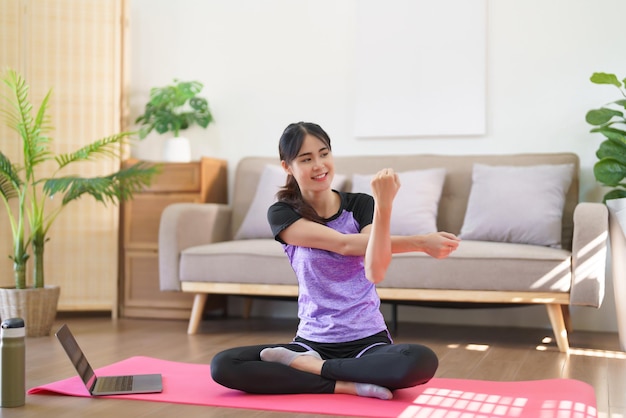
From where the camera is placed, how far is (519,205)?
11.9 ft

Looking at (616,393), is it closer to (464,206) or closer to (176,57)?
(464,206)

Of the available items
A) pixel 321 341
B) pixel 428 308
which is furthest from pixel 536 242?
pixel 321 341

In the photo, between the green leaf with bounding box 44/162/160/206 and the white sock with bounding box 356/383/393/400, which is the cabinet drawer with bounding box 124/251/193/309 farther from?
the white sock with bounding box 356/383/393/400

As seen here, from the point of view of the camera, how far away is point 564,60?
404 centimetres

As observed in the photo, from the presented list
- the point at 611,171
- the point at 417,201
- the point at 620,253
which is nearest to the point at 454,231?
the point at 417,201

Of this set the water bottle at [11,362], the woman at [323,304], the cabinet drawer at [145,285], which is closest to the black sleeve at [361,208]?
the woman at [323,304]

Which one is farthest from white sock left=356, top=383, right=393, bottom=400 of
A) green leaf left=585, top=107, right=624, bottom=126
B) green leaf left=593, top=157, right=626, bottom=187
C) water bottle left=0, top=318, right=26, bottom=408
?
green leaf left=585, top=107, right=624, bottom=126

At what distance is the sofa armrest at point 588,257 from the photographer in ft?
10.3

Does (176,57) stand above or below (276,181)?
above

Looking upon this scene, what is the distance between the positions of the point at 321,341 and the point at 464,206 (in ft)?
6.23

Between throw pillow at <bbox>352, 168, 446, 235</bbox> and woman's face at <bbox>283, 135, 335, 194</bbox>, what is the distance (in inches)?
64.5

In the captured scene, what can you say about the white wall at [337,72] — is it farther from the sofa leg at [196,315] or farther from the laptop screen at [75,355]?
the laptop screen at [75,355]

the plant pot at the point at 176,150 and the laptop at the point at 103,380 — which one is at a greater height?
the plant pot at the point at 176,150

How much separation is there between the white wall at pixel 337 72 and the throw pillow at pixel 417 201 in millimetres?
358
